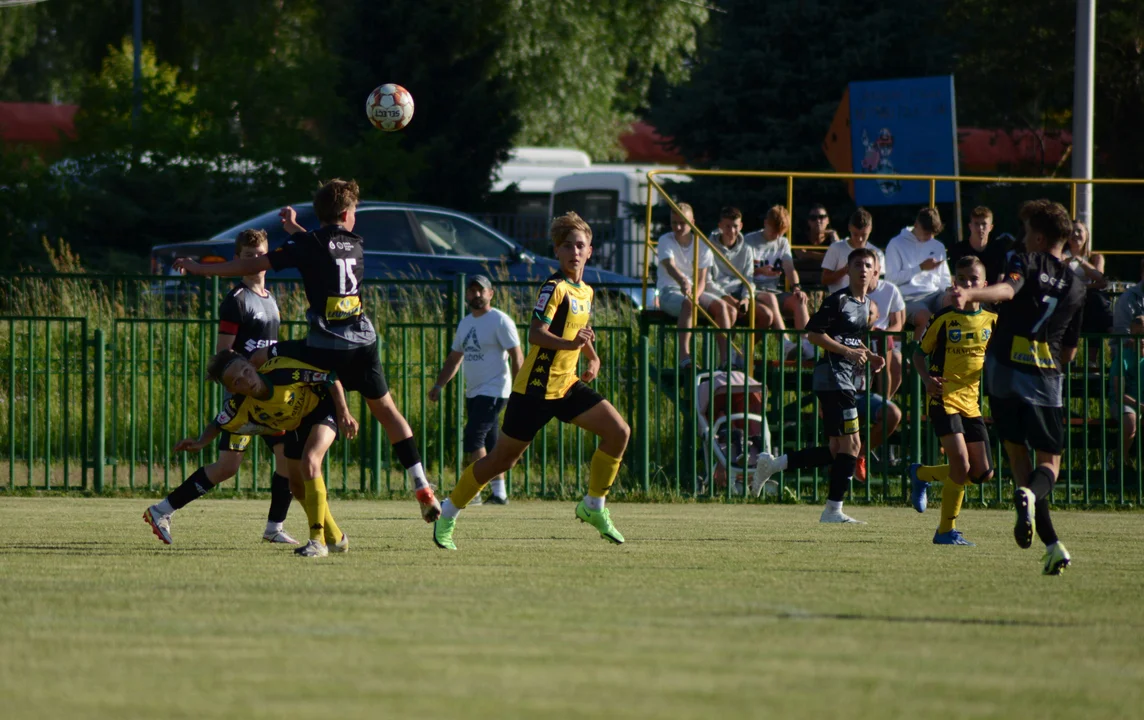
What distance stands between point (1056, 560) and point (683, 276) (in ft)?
27.9

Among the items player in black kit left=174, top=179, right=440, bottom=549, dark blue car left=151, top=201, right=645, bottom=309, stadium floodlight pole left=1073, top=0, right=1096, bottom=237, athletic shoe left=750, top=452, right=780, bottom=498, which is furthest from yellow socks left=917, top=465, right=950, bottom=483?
stadium floodlight pole left=1073, top=0, right=1096, bottom=237

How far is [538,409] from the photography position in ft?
31.4

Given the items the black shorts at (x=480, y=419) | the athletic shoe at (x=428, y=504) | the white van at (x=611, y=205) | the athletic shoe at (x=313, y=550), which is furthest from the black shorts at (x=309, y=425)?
the white van at (x=611, y=205)

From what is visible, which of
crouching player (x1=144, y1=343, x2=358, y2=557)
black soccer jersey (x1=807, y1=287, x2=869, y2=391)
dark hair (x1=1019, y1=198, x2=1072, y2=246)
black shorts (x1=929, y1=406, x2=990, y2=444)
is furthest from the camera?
black soccer jersey (x1=807, y1=287, x2=869, y2=391)

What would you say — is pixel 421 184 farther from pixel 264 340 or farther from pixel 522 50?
pixel 264 340

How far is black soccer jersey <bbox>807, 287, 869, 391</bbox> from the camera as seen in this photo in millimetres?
12492

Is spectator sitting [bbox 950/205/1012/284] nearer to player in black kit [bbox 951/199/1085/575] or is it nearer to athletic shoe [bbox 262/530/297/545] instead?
player in black kit [bbox 951/199/1085/575]

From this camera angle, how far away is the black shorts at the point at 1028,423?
9.02 metres

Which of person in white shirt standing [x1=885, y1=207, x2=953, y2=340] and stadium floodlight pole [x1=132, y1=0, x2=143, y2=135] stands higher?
stadium floodlight pole [x1=132, y1=0, x2=143, y2=135]

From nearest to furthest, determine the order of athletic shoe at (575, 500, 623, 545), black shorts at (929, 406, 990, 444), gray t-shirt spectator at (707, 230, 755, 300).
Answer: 1. athletic shoe at (575, 500, 623, 545)
2. black shorts at (929, 406, 990, 444)
3. gray t-shirt spectator at (707, 230, 755, 300)

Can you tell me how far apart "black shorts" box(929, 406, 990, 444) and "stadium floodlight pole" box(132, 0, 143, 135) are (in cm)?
2392

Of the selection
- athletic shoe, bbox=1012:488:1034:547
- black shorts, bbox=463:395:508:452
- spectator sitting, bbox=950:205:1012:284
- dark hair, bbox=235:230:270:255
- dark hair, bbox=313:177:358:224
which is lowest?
athletic shoe, bbox=1012:488:1034:547

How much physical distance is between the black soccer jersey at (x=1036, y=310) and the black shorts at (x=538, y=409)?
7.53 feet

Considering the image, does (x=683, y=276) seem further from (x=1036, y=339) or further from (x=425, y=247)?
(x=1036, y=339)
